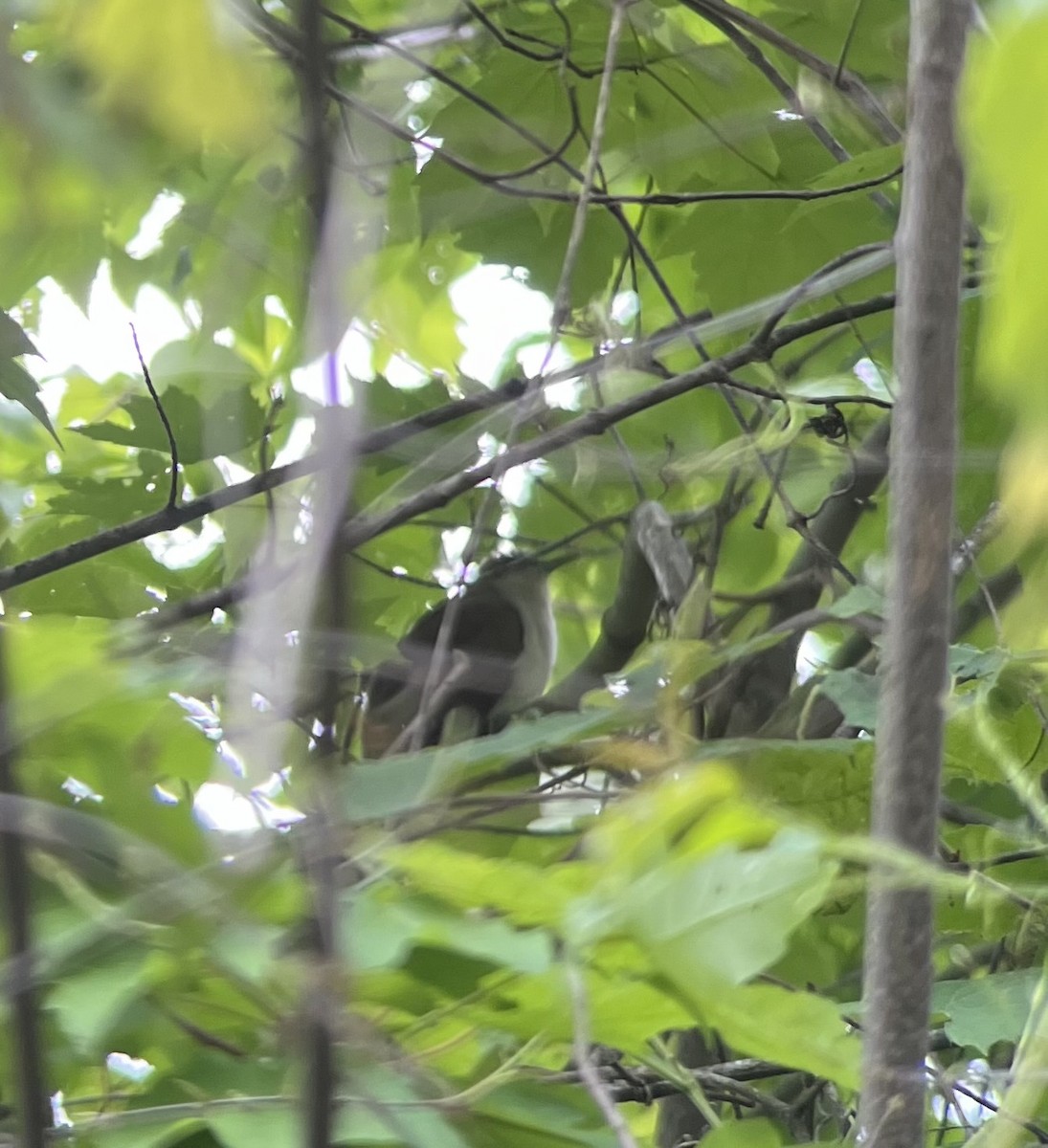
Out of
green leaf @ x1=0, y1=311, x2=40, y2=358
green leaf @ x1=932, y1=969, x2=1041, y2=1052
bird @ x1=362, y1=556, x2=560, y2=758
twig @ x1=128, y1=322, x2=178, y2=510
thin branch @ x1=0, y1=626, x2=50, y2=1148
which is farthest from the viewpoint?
bird @ x1=362, y1=556, x2=560, y2=758

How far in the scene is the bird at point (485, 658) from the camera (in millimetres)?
906

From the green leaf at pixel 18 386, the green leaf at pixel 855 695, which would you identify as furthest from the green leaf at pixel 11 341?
the green leaf at pixel 855 695

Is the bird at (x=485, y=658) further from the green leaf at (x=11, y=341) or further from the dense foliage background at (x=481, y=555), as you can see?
the green leaf at (x=11, y=341)

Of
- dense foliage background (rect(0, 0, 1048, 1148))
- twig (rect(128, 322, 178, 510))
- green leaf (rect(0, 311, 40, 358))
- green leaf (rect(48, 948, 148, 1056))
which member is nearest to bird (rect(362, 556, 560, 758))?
dense foliage background (rect(0, 0, 1048, 1148))

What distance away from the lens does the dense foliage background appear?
8.5 inches

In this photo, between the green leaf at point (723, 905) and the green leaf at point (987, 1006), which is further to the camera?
the green leaf at point (987, 1006)

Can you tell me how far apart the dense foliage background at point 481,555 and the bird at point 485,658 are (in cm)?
3

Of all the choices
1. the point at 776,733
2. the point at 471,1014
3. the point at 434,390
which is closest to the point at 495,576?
the point at 434,390

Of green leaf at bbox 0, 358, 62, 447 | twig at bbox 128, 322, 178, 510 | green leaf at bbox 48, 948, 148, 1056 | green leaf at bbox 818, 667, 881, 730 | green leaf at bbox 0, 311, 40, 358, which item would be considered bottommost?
green leaf at bbox 48, 948, 148, 1056

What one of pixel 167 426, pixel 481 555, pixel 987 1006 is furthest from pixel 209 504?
pixel 987 1006

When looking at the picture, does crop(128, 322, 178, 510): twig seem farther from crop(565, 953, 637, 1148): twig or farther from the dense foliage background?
crop(565, 953, 637, 1148): twig

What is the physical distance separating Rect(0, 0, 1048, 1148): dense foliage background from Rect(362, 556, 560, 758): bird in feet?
0.10

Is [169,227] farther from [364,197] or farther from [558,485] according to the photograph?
[364,197]

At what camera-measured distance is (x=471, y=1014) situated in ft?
1.03
